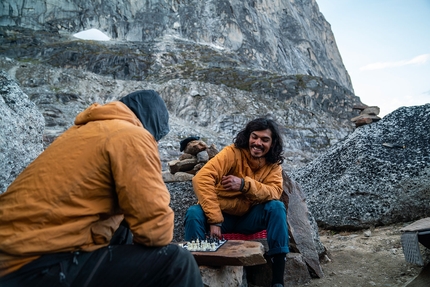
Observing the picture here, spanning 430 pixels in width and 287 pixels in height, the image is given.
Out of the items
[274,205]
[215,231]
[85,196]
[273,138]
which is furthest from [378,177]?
[85,196]

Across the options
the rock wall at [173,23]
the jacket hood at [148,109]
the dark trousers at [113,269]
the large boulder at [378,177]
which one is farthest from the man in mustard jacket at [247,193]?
the rock wall at [173,23]

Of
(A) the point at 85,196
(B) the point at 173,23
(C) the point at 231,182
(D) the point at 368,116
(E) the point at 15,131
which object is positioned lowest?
(C) the point at 231,182

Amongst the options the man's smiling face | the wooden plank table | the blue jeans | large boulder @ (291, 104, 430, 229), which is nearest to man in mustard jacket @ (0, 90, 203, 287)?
the wooden plank table

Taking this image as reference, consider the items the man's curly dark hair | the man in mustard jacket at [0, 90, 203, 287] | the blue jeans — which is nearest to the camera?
the man in mustard jacket at [0, 90, 203, 287]

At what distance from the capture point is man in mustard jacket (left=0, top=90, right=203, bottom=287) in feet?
5.72

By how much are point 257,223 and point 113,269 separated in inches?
87.8

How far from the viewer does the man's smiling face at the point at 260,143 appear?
4.11 m

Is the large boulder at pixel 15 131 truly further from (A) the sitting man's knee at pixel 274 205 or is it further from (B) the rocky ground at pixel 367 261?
(B) the rocky ground at pixel 367 261

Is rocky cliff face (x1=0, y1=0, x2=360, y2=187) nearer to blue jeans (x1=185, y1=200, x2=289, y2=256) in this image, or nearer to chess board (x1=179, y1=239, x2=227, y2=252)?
blue jeans (x1=185, y1=200, x2=289, y2=256)

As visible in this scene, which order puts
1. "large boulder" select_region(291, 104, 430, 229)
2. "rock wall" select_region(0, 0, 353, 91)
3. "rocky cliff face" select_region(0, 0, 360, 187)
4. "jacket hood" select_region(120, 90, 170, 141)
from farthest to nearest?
1. "rock wall" select_region(0, 0, 353, 91)
2. "rocky cliff face" select_region(0, 0, 360, 187)
3. "large boulder" select_region(291, 104, 430, 229)
4. "jacket hood" select_region(120, 90, 170, 141)

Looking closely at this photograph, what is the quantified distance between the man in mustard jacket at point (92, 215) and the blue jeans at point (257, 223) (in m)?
1.62

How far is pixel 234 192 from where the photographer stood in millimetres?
3881

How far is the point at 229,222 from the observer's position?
158 inches

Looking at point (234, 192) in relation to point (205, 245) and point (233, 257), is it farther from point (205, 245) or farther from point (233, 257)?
point (233, 257)
